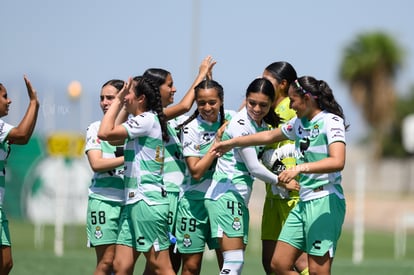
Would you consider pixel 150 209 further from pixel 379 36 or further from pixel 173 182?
pixel 379 36

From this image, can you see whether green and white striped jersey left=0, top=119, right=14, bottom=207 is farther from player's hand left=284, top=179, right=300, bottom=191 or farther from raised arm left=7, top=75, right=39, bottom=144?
player's hand left=284, top=179, right=300, bottom=191

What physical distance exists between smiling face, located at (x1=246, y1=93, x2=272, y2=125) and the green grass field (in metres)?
4.86

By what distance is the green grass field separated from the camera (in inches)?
541

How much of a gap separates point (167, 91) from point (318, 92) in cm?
148

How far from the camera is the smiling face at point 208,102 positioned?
8789mm

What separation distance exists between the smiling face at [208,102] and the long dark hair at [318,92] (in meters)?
0.80

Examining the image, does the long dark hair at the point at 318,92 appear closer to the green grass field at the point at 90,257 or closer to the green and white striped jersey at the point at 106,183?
the green and white striped jersey at the point at 106,183

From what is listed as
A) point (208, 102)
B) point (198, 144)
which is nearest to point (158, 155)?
point (198, 144)

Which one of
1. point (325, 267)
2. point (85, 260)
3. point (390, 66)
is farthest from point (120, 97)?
point (390, 66)

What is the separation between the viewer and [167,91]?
8922 mm

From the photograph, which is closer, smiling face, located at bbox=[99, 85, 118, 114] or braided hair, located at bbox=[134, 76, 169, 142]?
braided hair, located at bbox=[134, 76, 169, 142]

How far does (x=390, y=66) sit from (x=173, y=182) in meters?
54.5

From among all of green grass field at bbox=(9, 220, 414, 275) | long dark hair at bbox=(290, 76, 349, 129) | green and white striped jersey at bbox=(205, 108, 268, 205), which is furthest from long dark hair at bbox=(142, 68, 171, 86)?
green grass field at bbox=(9, 220, 414, 275)

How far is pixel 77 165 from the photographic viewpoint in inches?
1001
